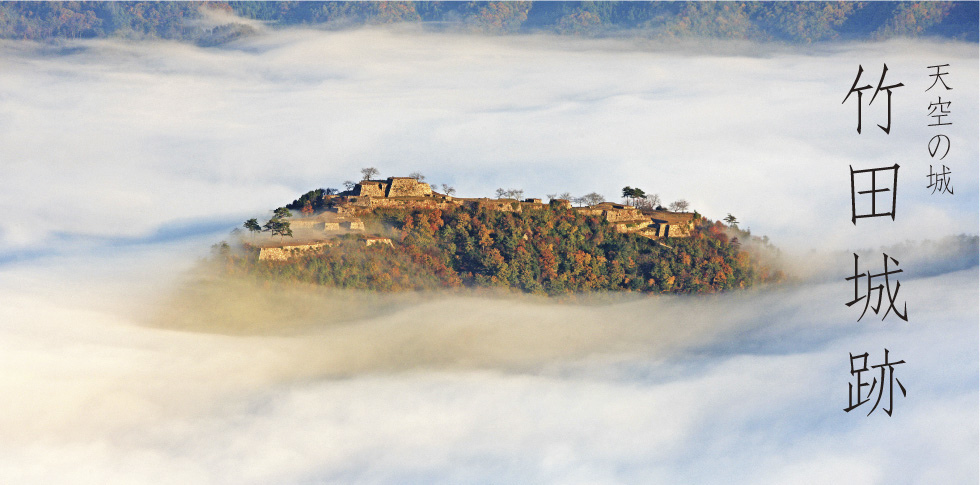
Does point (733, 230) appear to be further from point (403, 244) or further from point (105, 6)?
point (105, 6)

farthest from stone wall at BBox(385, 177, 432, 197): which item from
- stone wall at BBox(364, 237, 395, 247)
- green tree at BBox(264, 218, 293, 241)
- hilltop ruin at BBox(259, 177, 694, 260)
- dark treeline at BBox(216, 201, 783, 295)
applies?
green tree at BBox(264, 218, 293, 241)

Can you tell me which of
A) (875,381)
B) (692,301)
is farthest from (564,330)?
(875,381)

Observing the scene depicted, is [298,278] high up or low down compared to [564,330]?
up

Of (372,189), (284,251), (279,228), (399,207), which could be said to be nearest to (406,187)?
(399,207)

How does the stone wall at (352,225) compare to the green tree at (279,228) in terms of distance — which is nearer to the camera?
the green tree at (279,228)

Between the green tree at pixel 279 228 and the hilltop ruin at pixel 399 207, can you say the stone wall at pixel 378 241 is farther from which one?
the green tree at pixel 279 228

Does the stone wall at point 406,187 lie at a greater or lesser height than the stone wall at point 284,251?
greater

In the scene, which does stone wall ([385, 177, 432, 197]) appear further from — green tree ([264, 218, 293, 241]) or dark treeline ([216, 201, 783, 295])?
green tree ([264, 218, 293, 241])

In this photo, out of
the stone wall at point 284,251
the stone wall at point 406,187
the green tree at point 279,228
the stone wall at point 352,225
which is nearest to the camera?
the stone wall at point 284,251

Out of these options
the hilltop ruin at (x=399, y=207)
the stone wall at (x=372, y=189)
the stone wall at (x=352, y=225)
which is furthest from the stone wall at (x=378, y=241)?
the stone wall at (x=372, y=189)
